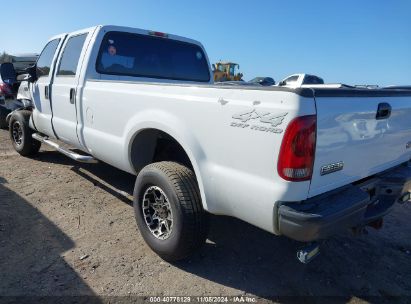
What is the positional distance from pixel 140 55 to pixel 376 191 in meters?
3.09

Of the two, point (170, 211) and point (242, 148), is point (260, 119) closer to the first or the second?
point (242, 148)

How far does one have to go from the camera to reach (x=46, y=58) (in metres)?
5.29

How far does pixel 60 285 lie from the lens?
2.69 m

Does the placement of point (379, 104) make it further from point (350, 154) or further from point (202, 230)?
point (202, 230)

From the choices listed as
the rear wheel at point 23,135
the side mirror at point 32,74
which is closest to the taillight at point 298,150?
the side mirror at point 32,74

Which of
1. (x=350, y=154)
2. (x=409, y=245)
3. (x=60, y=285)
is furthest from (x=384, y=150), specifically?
(x=60, y=285)

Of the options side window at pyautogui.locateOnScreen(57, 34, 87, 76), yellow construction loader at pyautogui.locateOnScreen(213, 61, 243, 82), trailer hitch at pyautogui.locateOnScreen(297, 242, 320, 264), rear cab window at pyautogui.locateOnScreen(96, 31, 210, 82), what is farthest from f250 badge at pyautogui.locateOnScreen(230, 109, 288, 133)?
yellow construction loader at pyautogui.locateOnScreen(213, 61, 243, 82)

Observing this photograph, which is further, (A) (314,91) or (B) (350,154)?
(B) (350,154)

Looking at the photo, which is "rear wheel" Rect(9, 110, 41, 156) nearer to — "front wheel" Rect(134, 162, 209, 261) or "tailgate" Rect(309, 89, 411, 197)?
"front wheel" Rect(134, 162, 209, 261)

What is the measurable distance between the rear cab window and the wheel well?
123 centimetres

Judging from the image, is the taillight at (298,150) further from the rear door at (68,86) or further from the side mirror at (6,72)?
the side mirror at (6,72)

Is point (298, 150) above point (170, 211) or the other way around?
above

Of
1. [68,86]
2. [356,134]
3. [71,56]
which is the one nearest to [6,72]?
[71,56]

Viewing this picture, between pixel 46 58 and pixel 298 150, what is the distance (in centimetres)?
455
